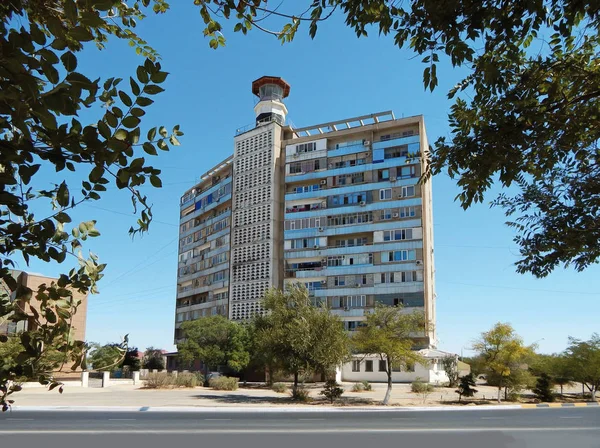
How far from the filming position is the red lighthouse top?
71000 mm

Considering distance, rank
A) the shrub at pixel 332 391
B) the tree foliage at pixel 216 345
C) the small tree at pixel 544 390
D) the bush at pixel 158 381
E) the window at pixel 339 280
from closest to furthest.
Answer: the shrub at pixel 332 391 → the small tree at pixel 544 390 → the bush at pixel 158 381 → the tree foliage at pixel 216 345 → the window at pixel 339 280

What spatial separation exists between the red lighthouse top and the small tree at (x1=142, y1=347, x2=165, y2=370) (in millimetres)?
42914

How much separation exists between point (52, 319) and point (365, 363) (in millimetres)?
55344

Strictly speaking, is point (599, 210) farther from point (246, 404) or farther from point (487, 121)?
point (246, 404)

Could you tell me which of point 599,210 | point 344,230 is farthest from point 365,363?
point 599,210

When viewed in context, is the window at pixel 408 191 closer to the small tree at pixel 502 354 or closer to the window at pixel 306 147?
the window at pixel 306 147

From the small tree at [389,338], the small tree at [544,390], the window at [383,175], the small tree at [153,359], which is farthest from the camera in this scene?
the small tree at [153,359]

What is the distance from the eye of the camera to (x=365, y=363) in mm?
55375

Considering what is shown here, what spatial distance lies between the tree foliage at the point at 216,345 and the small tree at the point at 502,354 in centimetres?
2426

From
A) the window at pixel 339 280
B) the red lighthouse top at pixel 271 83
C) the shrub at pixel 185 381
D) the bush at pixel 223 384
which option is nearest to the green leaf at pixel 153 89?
the bush at pixel 223 384

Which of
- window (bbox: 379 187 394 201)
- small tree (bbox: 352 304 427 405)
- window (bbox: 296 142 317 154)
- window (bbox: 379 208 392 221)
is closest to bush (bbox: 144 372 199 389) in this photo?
small tree (bbox: 352 304 427 405)

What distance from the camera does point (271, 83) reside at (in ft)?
234

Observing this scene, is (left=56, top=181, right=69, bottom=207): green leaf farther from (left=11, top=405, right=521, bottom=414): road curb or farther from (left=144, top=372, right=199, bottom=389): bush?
(left=144, top=372, right=199, bottom=389): bush

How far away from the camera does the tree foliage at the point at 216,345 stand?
159ft
